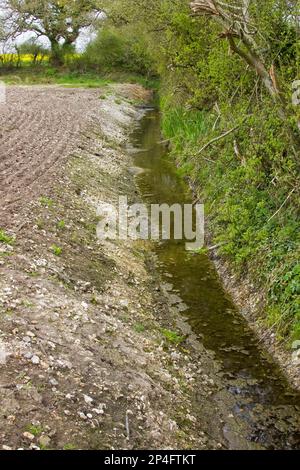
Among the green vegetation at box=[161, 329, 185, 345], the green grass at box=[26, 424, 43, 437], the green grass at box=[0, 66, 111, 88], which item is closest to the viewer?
the green grass at box=[26, 424, 43, 437]

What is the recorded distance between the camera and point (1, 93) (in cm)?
3938

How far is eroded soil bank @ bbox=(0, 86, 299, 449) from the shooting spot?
6336 millimetres

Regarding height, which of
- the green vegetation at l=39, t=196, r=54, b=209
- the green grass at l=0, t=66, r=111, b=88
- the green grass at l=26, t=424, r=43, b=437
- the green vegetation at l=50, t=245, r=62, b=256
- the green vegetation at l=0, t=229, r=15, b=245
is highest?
the green grass at l=0, t=66, r=111, b=88

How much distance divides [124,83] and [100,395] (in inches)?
1806

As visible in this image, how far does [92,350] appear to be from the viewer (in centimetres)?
782

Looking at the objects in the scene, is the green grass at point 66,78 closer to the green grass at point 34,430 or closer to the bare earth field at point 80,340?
the bare earth field at point 80,340

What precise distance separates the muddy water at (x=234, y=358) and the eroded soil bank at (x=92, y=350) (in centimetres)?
4

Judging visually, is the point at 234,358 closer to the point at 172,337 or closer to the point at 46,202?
the point at 172,337

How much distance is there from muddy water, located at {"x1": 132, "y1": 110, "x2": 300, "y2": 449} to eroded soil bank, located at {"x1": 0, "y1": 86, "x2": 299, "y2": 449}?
0.14 ft

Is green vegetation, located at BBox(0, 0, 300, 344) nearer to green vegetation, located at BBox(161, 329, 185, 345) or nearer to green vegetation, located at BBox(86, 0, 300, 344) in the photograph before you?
green vegetation, located at BBox(86, 0, 300, 344)

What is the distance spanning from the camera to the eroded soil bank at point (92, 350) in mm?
6336

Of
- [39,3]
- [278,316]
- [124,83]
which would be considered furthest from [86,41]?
[278,316]

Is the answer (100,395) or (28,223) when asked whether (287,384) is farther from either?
(28,223)

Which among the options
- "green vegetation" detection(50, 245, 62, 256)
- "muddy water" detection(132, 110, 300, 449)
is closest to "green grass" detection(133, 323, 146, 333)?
"muddy water" detection(132, 110, 300, 449)
